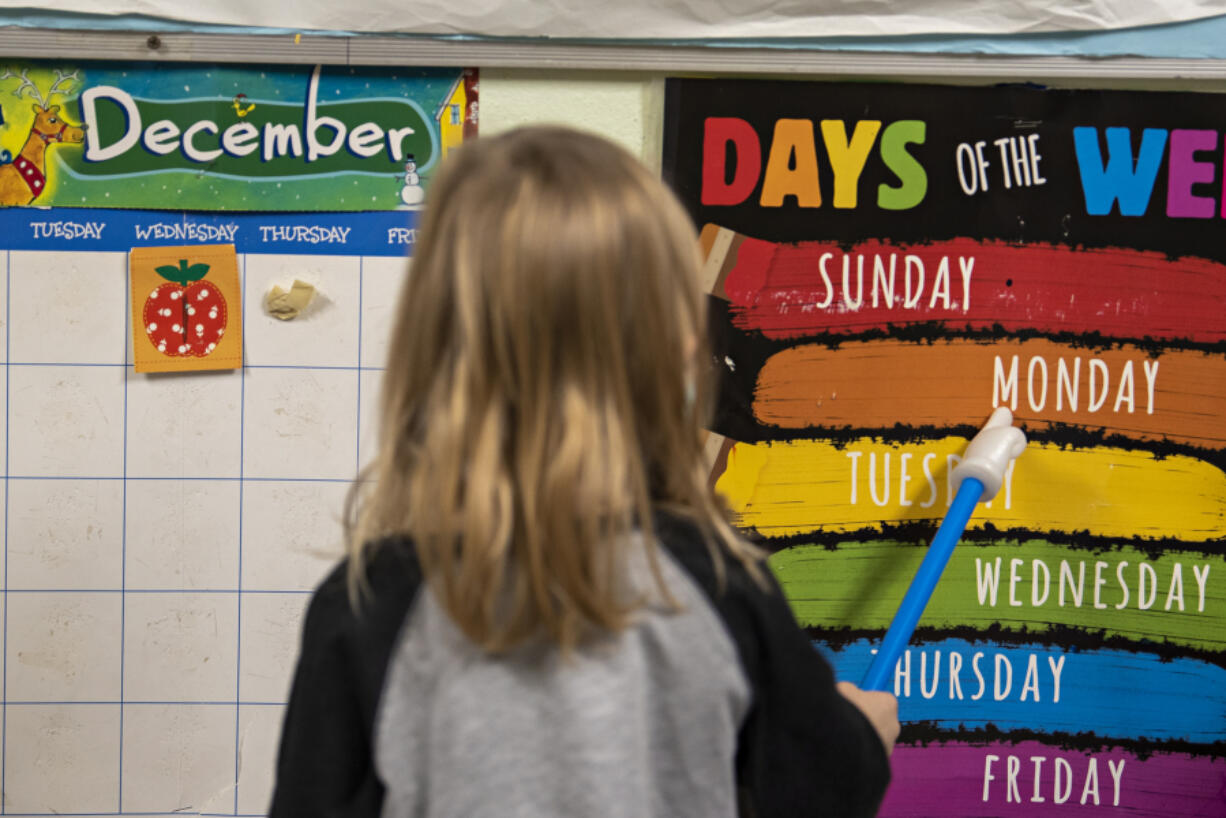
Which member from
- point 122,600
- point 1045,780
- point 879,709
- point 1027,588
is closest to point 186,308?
point 122,600

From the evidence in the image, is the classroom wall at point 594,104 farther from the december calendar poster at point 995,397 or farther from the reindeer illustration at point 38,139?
the reindeer illustration at point 38,139

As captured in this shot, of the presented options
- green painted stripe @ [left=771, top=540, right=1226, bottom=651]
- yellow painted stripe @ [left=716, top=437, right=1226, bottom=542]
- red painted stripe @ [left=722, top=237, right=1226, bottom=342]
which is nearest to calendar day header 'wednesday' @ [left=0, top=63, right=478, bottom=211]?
red painted stripe @ [left=722, top=237, right=1226, bottom=342]

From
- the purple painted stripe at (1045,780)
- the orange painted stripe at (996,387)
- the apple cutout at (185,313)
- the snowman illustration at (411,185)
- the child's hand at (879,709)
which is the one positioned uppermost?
the snowman illustration at (411,185)

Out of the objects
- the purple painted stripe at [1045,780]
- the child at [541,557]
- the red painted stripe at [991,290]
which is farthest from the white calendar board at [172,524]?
the purple painted stripe at [1045,780]

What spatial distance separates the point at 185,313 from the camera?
3.19ft

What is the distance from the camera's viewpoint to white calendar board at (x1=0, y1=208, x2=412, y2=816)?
976 mm

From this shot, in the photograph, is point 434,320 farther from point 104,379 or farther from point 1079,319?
point 1079,319

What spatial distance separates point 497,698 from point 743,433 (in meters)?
0.55

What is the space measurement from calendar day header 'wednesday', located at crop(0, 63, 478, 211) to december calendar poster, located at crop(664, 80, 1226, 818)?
0.89 feet

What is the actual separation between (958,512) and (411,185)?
0.64m

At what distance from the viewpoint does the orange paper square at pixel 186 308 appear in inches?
38.1

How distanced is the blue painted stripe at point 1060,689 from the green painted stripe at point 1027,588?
0.09 ft

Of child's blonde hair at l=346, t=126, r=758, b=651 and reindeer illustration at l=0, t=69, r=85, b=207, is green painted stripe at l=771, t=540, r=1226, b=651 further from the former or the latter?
reindeer illustration at l=0, t=69, r=85, b=207

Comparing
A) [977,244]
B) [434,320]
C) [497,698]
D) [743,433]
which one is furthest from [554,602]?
[977,244]
